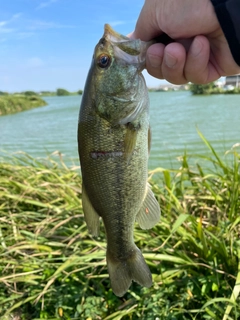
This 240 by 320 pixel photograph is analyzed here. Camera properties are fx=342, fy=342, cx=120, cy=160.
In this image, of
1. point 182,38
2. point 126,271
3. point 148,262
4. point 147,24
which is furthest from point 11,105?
point 126,271

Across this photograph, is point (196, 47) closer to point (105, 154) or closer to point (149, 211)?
point (105, 154)

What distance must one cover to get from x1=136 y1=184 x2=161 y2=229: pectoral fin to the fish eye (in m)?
0.67

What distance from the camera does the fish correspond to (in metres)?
1.57

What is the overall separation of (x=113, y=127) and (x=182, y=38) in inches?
26.9

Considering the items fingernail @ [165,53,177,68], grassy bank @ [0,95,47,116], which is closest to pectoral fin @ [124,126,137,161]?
fingernail @ [165,53,177,68]

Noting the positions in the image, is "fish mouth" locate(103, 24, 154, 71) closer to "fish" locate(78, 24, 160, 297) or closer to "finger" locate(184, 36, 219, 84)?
"fish" locate(78, 24, 160, 297)

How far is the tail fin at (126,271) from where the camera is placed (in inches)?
70.2

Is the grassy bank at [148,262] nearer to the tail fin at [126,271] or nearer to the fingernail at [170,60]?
the tail fin at [126,271]

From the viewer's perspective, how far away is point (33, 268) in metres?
3.17

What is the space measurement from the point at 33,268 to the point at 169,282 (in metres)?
1.27

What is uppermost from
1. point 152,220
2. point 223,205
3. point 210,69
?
point 210,69

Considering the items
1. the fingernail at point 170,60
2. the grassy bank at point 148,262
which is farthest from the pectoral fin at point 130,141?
the grassy bank at point 148,262

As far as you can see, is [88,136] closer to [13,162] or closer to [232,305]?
[232,305]

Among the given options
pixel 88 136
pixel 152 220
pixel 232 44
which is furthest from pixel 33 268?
pixel 232 44
